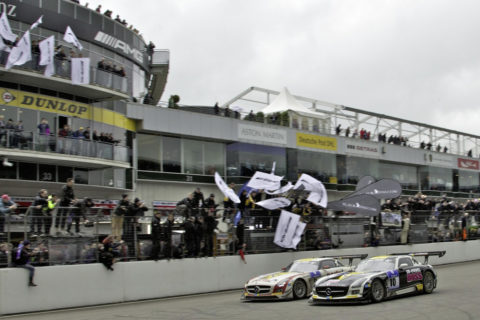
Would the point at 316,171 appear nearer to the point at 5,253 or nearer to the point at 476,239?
the point at 476,239

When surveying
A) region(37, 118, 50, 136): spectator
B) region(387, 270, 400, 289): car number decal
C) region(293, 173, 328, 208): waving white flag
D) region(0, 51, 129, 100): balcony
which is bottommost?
region(387, 270, 400, 289): car number decal

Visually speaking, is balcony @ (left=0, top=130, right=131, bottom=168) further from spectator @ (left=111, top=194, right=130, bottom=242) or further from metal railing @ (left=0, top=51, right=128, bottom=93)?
spectator @ (left=111, top=194, right=130, bottom=242)

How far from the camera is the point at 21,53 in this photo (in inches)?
1046

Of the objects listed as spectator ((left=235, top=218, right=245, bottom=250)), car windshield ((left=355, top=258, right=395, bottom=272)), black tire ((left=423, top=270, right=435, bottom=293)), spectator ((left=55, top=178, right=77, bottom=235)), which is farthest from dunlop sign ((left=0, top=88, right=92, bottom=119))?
black tire ((left=423, top=270, right=435, bottom=293))

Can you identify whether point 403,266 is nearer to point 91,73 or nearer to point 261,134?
point 91,73

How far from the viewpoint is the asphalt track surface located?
13602mm

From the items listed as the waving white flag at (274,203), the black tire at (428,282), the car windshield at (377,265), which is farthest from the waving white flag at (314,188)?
the car windshield at (377,265)

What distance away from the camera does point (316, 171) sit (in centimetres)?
4600

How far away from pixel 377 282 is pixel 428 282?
2.61 metres

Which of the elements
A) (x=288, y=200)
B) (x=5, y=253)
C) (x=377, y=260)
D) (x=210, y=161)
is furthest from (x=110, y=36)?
(x=377, y=260)

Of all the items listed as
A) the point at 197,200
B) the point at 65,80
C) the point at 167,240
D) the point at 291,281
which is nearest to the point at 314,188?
the point at 197,200

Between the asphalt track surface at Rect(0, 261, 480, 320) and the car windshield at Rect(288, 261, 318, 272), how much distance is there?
1635 millimetres

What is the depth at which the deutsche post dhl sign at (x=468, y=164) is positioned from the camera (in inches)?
2450

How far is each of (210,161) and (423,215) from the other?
14.0 m
